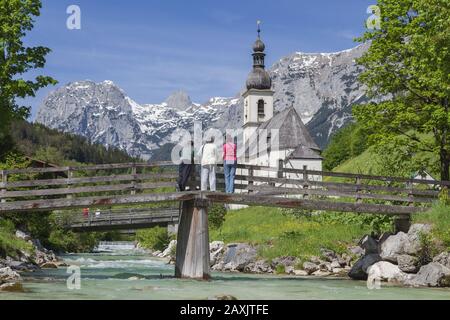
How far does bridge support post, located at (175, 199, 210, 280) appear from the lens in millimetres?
22781

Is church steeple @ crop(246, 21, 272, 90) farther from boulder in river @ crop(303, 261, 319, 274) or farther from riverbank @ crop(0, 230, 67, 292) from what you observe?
boulder in river @ crop(303, 261, 319, 274)

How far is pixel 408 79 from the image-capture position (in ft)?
95.1

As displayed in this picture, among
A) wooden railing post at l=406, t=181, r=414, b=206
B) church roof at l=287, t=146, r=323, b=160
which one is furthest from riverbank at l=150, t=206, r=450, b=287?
church roof at l=287, t=146, r=323, b=160

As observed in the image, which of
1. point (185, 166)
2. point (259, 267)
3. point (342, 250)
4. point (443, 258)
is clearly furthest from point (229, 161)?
point (342, 250)

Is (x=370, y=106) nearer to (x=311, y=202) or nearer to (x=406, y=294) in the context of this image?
(x=311, y=202)

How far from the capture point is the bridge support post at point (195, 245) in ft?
74.7

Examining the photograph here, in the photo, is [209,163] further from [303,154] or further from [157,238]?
[303,154]

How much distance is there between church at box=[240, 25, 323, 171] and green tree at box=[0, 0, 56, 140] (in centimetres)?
6315

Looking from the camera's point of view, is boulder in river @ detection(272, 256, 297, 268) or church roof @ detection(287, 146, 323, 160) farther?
church roof @ detection(287, 146, 323, 160)

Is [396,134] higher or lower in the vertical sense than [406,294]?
higher

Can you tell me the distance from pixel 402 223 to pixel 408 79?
703 centimetres
